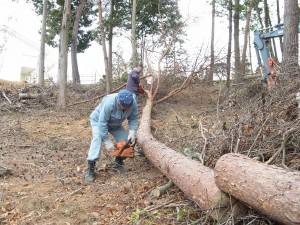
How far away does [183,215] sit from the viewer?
3426 millimetres

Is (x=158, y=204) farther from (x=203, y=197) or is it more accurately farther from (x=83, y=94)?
(x=83, y=94)

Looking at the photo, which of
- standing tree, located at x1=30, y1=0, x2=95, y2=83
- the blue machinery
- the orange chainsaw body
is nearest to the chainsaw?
the orange chainsaw body

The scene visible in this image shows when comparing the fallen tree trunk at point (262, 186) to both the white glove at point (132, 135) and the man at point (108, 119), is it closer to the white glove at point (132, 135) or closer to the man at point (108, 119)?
the man at point (108, 119)

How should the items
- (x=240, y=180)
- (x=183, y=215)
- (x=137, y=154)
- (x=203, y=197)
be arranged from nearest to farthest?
(x=240, y=180), (x=203, y=197), (x=183, y=215), (x=137, y=154)

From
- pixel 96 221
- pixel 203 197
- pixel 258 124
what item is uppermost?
pixel 258 124

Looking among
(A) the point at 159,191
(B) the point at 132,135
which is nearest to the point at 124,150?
(B) the point at 132,135

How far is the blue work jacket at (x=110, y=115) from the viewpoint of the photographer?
495 centimetres

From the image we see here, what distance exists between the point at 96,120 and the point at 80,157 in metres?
1.26

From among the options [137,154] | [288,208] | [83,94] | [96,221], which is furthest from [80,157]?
[83,94]

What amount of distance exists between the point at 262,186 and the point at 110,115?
2.91 m

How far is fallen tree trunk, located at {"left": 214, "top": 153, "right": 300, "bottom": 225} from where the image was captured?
92.0 inches

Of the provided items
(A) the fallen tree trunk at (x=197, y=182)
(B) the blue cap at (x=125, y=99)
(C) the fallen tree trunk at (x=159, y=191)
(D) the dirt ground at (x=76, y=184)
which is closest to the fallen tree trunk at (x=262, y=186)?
(A) the fallen tree trunk at (x=197, y=182)

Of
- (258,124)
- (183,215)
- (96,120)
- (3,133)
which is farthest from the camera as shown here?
(3,133)

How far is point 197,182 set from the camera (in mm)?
3395
